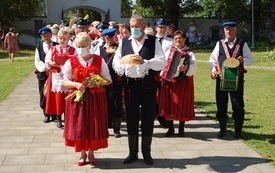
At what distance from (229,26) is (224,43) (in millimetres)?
279

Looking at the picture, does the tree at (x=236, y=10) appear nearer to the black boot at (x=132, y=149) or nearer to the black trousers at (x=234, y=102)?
the black trousers at (x=234, y=102)

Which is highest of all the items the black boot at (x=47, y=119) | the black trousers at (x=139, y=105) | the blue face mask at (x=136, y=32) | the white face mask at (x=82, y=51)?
the blue face mask at (x=136, y=32)

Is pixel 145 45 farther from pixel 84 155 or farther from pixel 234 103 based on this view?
pixel 234 103

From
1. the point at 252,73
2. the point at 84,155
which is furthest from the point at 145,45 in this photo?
the point at 252,73

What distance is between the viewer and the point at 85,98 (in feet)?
18.1

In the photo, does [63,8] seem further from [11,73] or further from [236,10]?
[11,73]

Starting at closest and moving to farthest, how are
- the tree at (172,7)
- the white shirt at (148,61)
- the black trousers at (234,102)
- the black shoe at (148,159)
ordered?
the white shirt at (148,61) → the black shoe at (148,159) → the black trousers at (234,102) → the tree at (172,7)

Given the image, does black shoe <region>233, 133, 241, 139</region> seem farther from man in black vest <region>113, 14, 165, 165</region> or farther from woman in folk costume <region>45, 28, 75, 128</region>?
woman in folk costume <region>45, 28, 75, 128</region>

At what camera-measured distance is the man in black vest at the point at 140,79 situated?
5559 millimetres

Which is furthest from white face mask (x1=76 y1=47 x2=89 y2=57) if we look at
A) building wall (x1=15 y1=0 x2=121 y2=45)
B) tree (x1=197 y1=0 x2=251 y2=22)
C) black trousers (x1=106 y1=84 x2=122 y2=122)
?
tree (x1=197 y1=0 x2=251 y2=22)

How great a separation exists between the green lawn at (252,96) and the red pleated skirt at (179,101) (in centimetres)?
100

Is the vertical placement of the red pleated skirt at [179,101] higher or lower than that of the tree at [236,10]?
lower

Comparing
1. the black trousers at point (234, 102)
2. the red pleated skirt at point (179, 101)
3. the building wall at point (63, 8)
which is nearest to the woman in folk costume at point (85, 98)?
the red pleated skirt at point (179, 101)

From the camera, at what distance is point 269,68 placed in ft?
61.6
